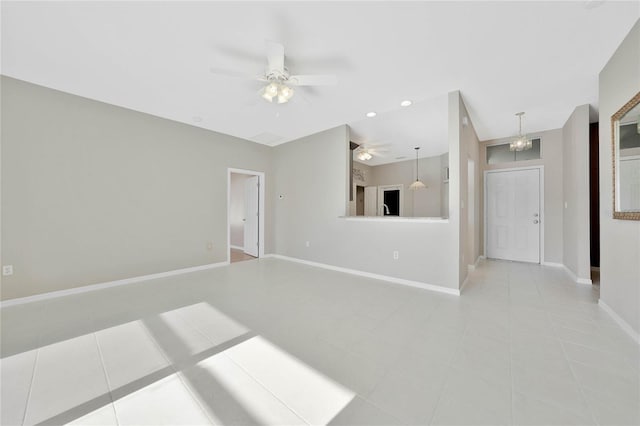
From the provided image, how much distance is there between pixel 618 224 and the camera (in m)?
2.22

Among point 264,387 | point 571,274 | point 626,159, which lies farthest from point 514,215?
A: point 264,387

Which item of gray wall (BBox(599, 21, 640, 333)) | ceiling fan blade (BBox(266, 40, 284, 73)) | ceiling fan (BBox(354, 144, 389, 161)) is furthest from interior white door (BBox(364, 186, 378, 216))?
ceiling fan blade (BBox(266, 40, 284, 73))

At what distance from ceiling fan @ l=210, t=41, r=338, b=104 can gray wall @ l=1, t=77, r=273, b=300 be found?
2.42 metres

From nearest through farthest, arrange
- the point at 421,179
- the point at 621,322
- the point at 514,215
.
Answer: the point at 621,322 → the point at 514,215 → the point at 421,179

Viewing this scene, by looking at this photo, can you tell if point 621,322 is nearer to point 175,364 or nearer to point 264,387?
point 264,387

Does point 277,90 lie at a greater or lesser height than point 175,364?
greater

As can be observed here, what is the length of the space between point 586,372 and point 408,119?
11.9 ft

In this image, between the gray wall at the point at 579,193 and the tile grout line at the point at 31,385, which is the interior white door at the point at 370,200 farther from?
the tile grout line at the point at 31,385

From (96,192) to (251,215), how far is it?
2.91m

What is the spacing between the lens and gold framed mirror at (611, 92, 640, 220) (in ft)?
6.57

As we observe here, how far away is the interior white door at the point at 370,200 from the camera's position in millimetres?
8102

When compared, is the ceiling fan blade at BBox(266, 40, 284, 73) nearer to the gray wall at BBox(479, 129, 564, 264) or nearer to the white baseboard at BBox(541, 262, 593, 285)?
the white baseboard at BBox(541, 262, 593, 285)

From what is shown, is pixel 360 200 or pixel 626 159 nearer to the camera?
pixel 626 159

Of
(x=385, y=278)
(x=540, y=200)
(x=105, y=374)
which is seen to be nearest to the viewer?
(x=105, y=374)
